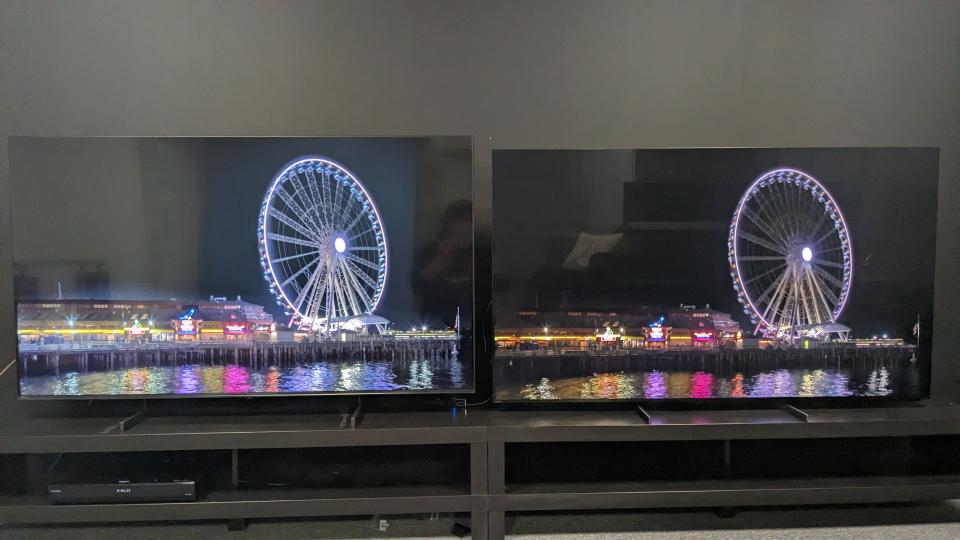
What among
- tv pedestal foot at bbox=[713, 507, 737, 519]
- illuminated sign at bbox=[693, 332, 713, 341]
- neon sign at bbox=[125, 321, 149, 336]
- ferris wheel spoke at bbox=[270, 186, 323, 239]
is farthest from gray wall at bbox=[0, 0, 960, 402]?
tv pedestal foot at bbox=[713, 507, 737, 519]

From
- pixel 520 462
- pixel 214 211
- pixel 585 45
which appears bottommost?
pixel 520 462

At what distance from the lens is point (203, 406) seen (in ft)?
9.14

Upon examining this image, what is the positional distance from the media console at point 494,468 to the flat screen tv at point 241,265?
20 centimetres

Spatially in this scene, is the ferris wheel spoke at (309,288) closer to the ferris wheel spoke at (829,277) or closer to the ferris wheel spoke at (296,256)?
the ferris wheel spoke at (296,256)

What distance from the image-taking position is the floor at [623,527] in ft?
8.45

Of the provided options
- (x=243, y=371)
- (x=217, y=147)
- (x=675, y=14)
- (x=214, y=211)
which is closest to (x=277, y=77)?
(x=217, y=147)

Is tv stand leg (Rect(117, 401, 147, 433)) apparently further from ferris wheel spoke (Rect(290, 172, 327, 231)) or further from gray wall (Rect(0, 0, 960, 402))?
ferris wheel spoke (Rect(290, 172, 327, 231))

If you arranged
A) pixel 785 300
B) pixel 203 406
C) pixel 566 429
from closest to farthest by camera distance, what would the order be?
pixel 566 429 → pixel 785 300 → pixel 203 406

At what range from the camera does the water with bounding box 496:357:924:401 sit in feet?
8.40

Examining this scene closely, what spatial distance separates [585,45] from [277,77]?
1.48 metres

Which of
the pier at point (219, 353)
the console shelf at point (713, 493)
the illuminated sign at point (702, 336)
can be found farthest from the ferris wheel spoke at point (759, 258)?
the pier at point (219, 353)

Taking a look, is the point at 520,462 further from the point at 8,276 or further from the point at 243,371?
the point at 8,276

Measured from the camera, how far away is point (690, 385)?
2578mm

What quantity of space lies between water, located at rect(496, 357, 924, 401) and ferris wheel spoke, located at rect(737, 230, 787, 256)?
493 mm
